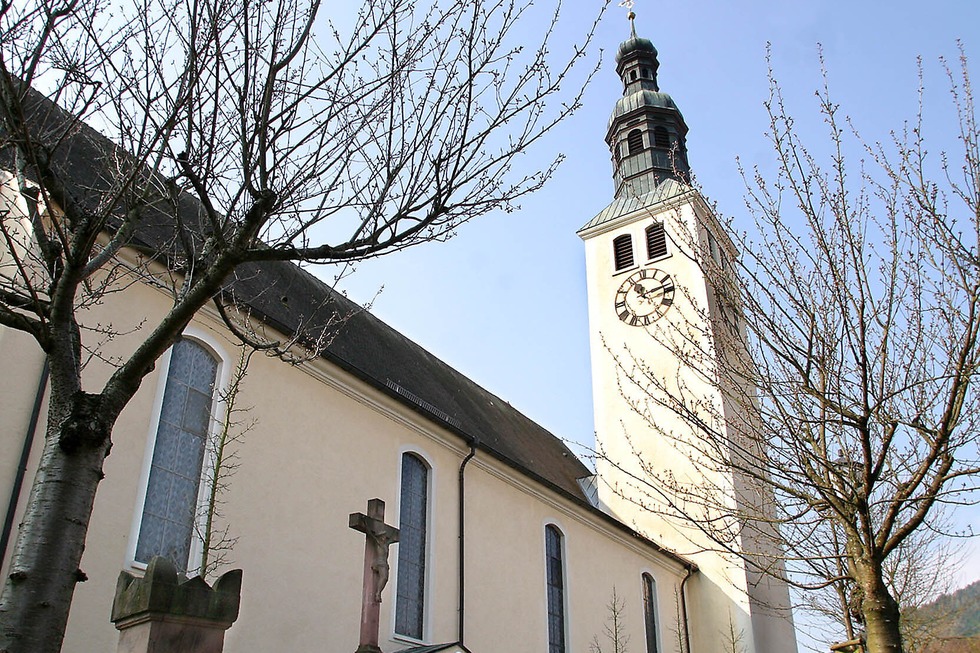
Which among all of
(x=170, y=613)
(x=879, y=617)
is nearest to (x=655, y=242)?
(x=879, y=617)

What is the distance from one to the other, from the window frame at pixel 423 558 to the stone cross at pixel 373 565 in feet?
8.42

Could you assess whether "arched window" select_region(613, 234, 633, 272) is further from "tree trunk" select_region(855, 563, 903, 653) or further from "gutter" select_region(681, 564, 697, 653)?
"tree trunk" select_region(855, 563, 903, 653)

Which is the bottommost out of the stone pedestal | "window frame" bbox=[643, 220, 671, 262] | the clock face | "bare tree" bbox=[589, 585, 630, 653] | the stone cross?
the stone pedestal

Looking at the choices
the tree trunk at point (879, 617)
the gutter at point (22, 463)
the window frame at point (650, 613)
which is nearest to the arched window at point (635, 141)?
the window frame at point (650, 613)

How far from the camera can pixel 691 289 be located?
21.9m

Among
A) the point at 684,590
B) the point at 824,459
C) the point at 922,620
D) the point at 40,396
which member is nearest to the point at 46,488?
the point at 40,396

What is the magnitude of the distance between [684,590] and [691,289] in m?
7.10

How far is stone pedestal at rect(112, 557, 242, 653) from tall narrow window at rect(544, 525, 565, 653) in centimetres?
1005

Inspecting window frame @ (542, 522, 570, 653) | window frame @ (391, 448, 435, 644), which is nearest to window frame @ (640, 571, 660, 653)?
window frame @ (542, 522, 570, 653)

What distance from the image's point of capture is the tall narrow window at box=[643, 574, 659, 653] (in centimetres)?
1788

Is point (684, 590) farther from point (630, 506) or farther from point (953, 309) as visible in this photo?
point (953, 309)

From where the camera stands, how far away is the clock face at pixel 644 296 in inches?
885

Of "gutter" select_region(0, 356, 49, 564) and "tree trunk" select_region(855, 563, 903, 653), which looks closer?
"tree trunk" select_region(855, 563, 903, 653)

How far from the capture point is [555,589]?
1541cm
